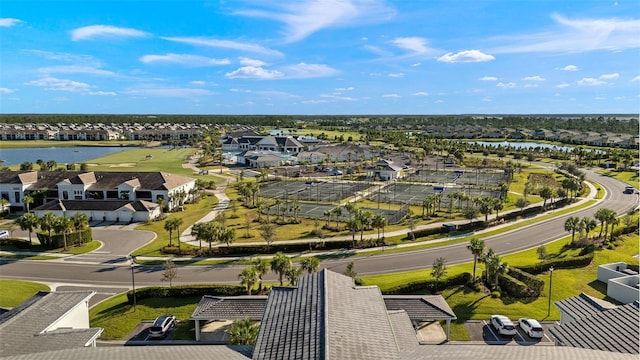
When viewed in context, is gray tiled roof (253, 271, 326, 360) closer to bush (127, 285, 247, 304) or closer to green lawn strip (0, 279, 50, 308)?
bush (127, 285, 247, 304)

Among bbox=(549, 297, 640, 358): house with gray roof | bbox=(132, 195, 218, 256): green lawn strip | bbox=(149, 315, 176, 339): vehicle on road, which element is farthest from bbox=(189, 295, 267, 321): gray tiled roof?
bbox=(132, 195, 218, 256): green lawn strip

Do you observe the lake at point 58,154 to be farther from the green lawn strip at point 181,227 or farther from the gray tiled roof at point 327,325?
the gray tiled roof at point 327,325

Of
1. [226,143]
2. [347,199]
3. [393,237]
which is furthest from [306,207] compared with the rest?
[226,143]

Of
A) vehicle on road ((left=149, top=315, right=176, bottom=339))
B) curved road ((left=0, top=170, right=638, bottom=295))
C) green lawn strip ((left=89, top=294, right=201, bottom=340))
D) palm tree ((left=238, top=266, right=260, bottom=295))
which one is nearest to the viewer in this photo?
vehicle on road ((left=149, top=315, right=176, bottom=339))

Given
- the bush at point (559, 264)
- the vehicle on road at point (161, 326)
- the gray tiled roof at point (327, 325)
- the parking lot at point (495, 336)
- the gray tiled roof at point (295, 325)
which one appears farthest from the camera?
the bush at point (559, 264)

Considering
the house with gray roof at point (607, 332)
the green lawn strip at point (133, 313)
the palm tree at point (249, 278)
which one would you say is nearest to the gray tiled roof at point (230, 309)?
the green lawn strip at point (133, 313)

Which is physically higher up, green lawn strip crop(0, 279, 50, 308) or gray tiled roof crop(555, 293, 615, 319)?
gray tiled roof crop(555, 293, 615, 319)

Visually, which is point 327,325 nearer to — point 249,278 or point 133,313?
point 249,278
